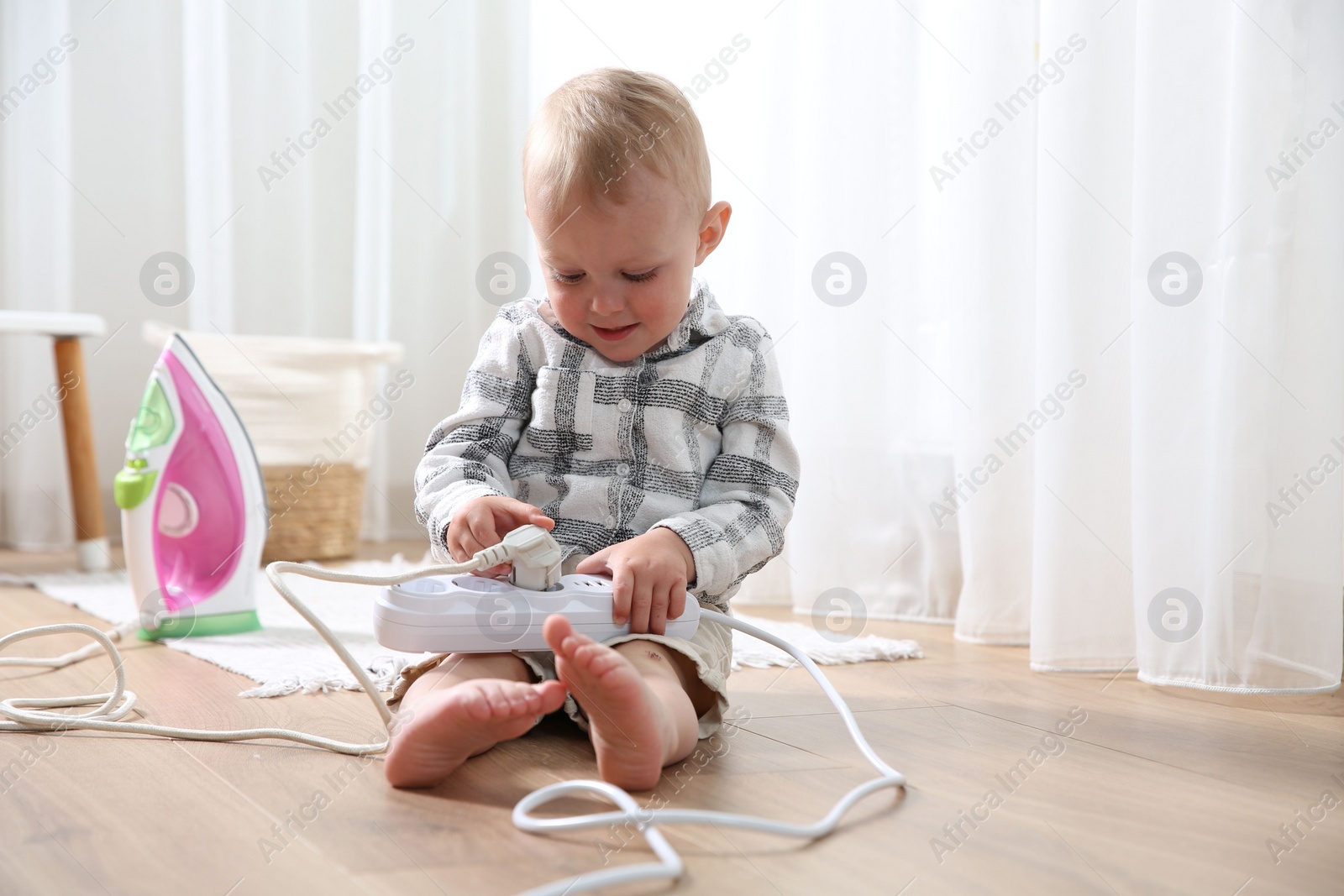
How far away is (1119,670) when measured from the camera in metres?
1.13

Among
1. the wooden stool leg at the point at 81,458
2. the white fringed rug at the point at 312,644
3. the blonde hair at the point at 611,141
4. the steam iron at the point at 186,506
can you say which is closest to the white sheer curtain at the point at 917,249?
the white fringed rug at the point at 312,644

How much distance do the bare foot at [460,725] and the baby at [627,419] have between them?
0.04 metres

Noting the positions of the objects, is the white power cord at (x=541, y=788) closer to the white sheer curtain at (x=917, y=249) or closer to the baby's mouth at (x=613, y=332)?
the baby's mouth at (x=613, y=332)

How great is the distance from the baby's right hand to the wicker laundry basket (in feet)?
3.84

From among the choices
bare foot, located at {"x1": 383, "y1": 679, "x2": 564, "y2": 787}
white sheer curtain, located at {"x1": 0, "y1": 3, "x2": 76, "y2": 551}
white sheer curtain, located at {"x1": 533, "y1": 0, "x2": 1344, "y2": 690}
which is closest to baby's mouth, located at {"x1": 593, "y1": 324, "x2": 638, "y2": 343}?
bare foot, located at {"x1": 383, "y1": 679, "x2": 564, "y2": 787}

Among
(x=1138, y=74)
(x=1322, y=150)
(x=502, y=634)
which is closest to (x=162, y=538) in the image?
(x=502, y=634)

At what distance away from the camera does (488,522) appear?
81cm

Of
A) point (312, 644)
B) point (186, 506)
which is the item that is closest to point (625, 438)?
point (312, 644)

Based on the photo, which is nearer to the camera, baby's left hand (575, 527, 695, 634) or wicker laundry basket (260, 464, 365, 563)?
baby's left hand (575, 527, 695, 634)

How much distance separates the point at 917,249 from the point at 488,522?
813mm

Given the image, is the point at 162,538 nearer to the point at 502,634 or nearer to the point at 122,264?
the point at 502,634

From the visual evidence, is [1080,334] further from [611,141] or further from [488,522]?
[488,522]

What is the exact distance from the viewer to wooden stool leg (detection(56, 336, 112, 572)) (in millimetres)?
1795

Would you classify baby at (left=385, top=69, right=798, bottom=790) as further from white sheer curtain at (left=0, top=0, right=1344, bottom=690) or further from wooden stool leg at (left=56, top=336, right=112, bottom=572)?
wooden stool leg at (left=56, top=336, right=112, bottom=572)
